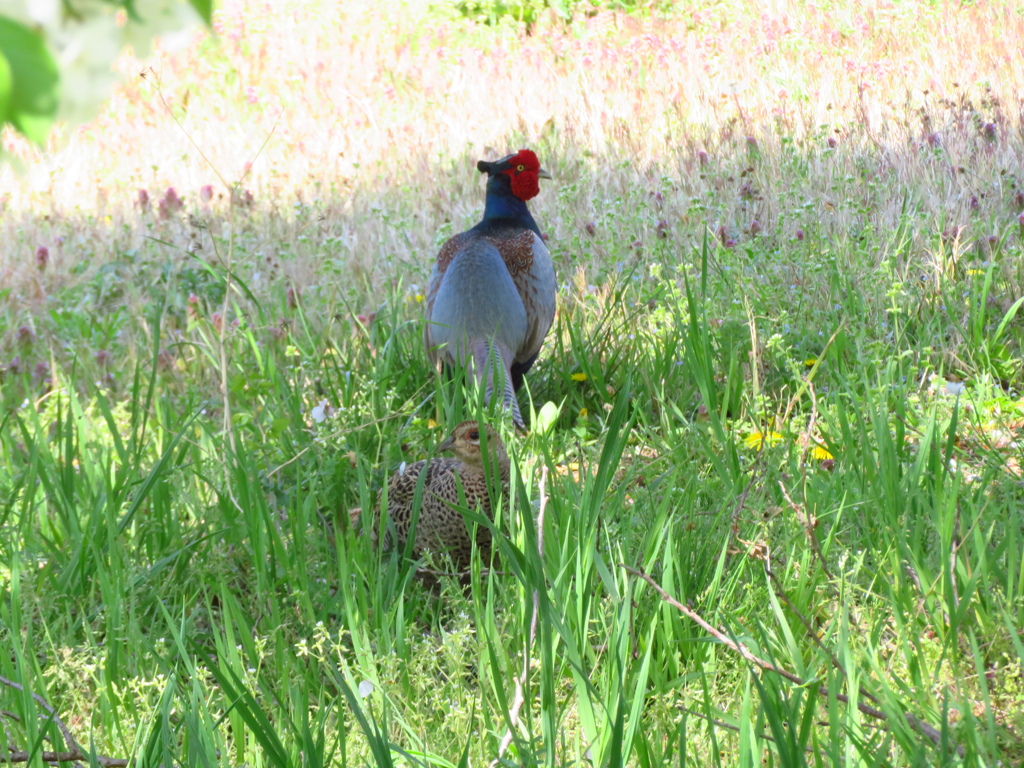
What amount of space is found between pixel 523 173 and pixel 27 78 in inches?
165

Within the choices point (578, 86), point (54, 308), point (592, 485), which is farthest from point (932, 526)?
point (578, 86)

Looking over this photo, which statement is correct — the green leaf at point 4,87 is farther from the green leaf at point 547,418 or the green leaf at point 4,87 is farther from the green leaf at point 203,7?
the green leaf at point 547,418

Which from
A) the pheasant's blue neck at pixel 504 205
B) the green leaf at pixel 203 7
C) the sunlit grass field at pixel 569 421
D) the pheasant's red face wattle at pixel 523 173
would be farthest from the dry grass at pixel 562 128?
the green leaf at pixel 203 7

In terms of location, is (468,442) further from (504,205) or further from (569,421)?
(504,205)

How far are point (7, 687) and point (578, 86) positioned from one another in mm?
8055

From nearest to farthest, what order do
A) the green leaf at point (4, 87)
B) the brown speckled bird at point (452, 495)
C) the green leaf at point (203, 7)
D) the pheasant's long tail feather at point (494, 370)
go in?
the green leaf at point (4, 87) < the green leaf at point (203, 7) < the brown speckled bird at point (452, 495) < the pheasant's long tail feather at point (494, 370)

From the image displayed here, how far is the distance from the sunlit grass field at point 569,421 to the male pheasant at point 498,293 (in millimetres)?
170

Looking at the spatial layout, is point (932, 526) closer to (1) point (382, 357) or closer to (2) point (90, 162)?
(1) point (382, 357)

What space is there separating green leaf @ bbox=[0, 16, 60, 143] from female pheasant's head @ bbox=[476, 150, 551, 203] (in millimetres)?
4152

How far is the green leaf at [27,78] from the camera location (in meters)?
0.67

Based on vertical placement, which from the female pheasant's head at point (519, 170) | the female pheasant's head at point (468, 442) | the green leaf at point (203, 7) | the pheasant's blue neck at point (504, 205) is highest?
the green leaf at point (203, 7)

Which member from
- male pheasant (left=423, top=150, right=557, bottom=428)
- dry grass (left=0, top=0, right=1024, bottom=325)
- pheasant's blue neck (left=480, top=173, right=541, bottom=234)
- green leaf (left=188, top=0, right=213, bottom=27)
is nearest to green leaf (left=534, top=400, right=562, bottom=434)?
male pheasant (left=423, top=150, right=557, bottom=428)

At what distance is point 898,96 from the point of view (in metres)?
7.90

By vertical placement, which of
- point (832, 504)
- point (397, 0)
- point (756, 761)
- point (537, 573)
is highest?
point (397, 0)
